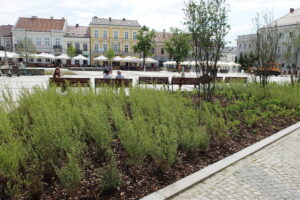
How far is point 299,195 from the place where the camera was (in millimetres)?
3145

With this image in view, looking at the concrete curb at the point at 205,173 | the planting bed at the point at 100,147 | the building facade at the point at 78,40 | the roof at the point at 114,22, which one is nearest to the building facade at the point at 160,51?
the roof at the point at 114,22

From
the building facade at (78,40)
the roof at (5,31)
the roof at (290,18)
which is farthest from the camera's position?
the building facade at (78,40)

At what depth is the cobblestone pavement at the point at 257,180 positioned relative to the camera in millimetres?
3100

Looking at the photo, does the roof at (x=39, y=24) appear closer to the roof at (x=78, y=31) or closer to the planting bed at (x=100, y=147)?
the roof at (x=78, y=31)

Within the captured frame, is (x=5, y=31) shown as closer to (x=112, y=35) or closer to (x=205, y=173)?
(x=112, y=35)

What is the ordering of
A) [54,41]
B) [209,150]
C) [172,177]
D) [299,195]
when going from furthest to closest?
[54,41]
[209,150]
[172,177]
[299,195]

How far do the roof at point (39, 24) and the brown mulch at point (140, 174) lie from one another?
57.0 metres

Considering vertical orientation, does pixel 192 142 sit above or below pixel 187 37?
below

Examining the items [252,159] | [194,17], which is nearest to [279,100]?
[194,17]

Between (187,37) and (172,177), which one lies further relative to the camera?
(187,37)

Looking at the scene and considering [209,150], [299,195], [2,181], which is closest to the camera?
[2,181]

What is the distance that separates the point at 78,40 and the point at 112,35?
26.0 ft

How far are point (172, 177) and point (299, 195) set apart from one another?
163 cm

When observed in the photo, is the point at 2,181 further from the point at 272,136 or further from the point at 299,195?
the point at 272,136
